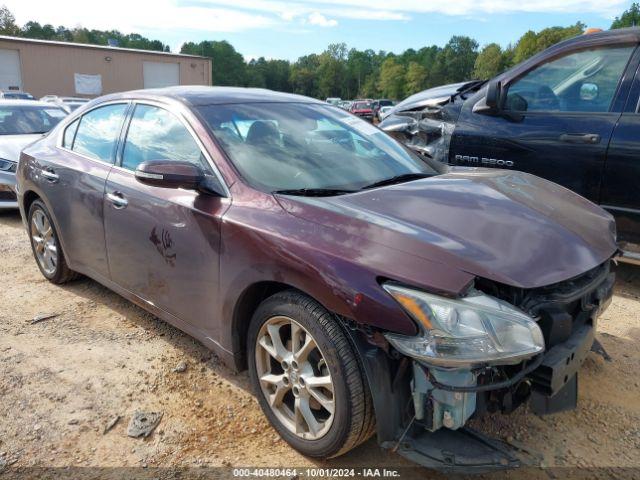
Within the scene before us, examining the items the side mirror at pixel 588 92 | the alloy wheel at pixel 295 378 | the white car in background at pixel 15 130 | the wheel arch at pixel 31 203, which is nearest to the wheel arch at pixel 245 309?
the alloy wheel at pixel 295 378

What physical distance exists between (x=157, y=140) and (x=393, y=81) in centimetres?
10410

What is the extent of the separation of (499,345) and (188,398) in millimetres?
1759

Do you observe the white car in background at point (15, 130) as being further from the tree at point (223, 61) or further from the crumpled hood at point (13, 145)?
the tree at point (223, 61)

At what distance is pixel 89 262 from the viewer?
12.3 ft

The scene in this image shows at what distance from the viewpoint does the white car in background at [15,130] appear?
6.99 meters

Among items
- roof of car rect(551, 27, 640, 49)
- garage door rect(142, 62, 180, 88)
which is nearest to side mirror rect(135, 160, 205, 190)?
roof of car rect(551, 27, 640, 49)

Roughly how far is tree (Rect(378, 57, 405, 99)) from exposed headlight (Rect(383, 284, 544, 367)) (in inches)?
4023

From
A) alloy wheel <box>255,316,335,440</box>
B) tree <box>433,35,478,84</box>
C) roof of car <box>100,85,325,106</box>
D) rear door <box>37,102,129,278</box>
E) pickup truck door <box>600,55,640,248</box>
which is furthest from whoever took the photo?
tree <box>433,35,478,84</box>

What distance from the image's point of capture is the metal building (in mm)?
39938

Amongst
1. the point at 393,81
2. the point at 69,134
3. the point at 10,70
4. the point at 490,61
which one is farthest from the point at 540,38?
the point at 69,134

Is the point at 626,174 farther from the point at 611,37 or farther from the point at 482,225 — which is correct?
the point at 482,225

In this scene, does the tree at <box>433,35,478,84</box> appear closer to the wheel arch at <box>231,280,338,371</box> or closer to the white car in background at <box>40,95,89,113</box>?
the white car in background at <box>40,95,89,113</box>

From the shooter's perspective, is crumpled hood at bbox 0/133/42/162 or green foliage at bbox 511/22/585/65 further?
green foliage at bbox 511/22/585/65

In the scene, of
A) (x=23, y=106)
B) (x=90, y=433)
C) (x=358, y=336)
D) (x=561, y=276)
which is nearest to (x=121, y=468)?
(x=90, y=433)
